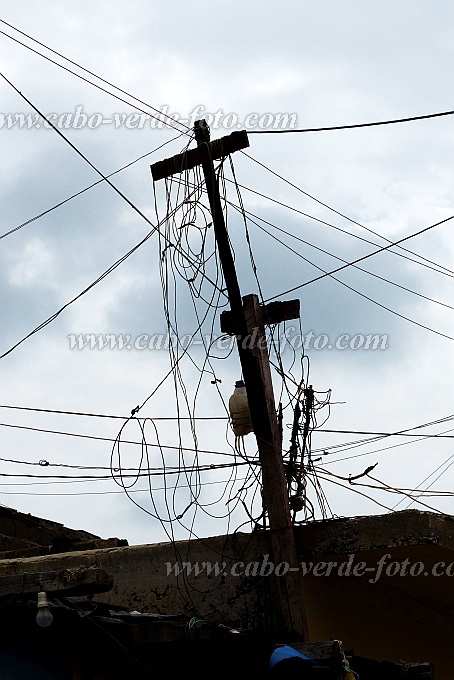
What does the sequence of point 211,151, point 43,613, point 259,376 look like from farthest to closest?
point 211,151 < point 259,376 < point 43,613

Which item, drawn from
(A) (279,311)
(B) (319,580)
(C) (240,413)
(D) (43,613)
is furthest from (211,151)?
(D) (43,613)

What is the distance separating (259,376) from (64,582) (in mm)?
3230

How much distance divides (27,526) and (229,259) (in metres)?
8.51

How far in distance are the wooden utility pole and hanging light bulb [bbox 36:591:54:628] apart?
9.45 feet

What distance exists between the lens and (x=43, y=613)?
518cm

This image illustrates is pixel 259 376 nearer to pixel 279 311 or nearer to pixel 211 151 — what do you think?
pixel 279 311

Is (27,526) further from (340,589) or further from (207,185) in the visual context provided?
(207,185)

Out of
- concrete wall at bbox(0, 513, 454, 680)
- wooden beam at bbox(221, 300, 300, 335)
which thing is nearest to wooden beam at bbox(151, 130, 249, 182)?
wooden beam at bbox(221, 300, 300, 335)

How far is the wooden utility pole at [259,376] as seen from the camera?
25.1ft

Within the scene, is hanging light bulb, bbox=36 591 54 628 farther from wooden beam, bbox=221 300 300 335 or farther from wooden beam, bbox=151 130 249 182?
wooden beam, bbox=151 130 249 182

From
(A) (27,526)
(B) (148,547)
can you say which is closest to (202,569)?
(B) (148,547)

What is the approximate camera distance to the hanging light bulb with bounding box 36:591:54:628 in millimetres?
5156

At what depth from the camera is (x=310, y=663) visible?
6180mm

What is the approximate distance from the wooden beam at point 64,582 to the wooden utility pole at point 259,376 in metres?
2.75
